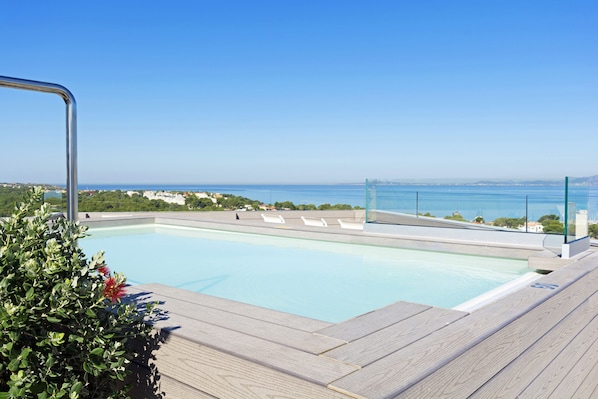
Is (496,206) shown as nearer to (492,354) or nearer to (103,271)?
(492,354)

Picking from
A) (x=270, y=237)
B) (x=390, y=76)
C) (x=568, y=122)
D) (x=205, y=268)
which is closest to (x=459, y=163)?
(x=568, y=122)

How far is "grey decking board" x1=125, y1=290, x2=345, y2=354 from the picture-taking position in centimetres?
157

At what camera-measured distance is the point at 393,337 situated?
1.68 meters

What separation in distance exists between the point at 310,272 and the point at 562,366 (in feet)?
8.87

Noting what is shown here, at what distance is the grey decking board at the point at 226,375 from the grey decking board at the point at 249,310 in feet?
1.21

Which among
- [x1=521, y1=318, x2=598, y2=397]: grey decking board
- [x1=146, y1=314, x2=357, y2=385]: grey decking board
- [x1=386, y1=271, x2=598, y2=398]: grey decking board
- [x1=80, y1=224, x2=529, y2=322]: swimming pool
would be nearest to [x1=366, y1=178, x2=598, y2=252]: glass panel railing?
[x1=80, y1=224, x2=529, y2=322]: swimming pool

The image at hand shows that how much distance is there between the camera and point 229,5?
1360 centimetres

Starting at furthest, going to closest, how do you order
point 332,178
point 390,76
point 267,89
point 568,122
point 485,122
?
point 332,178, point 485,122, point 568,122, point 267,89, point 390,76

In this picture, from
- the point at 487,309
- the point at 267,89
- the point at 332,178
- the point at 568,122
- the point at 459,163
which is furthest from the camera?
the point at 332,178

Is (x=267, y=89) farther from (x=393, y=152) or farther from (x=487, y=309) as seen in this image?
(x=487, y=309)

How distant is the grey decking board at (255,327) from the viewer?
1573mm

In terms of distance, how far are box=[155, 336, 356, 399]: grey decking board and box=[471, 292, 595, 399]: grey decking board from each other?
0.66m

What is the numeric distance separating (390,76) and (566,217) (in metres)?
16.8

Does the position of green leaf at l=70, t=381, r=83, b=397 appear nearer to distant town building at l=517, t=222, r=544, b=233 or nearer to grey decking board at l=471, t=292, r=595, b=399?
grey decking board at l=471, t=292, r=595, b=399
